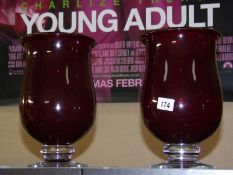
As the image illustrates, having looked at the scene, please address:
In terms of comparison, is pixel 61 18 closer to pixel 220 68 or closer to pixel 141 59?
pixel 141 59

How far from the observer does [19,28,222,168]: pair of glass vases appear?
0.99 meters

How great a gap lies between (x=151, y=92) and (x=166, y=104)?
5cm

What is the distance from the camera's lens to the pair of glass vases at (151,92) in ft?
3.24

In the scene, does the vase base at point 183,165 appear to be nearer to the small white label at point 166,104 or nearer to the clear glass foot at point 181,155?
the clear glass foot at point 181,155

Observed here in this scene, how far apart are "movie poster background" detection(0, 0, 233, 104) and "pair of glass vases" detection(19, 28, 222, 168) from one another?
372mm

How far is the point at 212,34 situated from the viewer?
1036 mm

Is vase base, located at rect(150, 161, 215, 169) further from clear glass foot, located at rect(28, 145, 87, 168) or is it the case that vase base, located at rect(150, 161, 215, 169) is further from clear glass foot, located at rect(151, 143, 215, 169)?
clear glass foot, located at rect(28, 145, 87, 168)

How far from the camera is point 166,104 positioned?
987 mm

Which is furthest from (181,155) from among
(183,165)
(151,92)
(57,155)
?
(57,155)

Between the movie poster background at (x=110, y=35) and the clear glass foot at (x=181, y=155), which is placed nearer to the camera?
the clear glass foot at (x=181, y=155)

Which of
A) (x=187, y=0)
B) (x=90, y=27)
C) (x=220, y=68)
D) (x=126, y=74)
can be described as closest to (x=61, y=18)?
(x=90, y=27)

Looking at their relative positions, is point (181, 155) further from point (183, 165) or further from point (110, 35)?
point (110, 35)

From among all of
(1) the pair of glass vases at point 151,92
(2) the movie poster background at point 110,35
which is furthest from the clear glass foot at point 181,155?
(2) the movie poster background at point 110,35

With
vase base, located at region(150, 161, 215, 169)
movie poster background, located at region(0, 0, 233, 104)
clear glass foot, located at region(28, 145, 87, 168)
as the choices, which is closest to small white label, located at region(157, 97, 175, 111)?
vase base, located at region(150, 161, 215, 169)
